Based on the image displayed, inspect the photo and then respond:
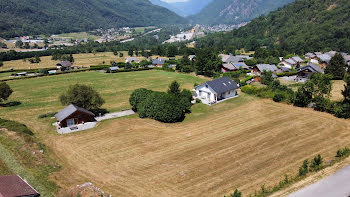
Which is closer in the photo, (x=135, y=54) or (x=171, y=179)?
(x=171, y=179)

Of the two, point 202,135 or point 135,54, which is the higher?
point 135,54

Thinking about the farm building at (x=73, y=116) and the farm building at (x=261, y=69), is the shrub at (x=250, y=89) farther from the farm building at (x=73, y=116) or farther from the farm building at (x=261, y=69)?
the farm building at (x=73, y=116)

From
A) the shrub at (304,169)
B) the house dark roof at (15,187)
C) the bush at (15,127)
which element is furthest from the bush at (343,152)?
the bush at (15,127)

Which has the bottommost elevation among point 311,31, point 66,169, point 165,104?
point 66,169

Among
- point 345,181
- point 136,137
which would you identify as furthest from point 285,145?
point 136,137

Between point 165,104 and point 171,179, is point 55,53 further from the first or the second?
point 171,179

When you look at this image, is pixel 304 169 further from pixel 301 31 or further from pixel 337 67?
pixel 301 31
